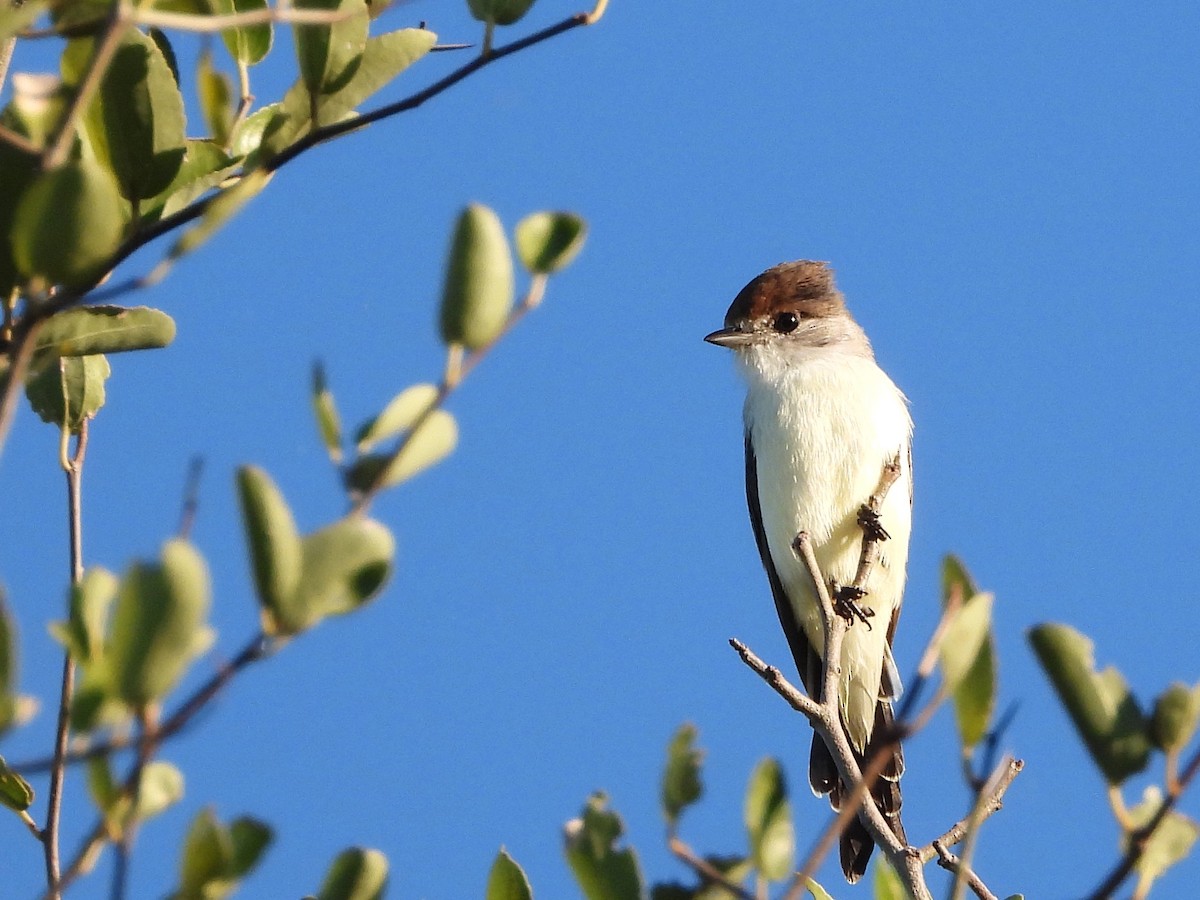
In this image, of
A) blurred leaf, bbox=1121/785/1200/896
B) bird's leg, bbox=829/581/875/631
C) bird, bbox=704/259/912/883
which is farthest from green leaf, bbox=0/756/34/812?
bird, bbox=704/259/912/883

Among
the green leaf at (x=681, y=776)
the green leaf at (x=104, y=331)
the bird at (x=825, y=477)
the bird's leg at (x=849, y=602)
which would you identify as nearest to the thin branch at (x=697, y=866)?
the green leaf at (x=681, y=776)

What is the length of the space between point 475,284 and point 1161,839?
920mm

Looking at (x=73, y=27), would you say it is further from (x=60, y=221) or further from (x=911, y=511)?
(x=911, y=511)

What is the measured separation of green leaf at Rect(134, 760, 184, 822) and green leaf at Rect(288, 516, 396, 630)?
32 cm

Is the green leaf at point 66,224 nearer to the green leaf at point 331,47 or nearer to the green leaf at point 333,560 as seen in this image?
the green leaf at point 333,560

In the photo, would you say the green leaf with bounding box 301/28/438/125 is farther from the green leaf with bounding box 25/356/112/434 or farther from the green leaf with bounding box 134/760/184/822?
the green leaf with bounding box 134/760/184/822

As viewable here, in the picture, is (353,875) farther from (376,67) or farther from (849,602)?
(849,602)

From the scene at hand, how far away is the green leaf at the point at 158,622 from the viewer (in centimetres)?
109

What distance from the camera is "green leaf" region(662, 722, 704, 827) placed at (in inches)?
58.8

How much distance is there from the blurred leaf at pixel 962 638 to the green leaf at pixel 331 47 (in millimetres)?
1092

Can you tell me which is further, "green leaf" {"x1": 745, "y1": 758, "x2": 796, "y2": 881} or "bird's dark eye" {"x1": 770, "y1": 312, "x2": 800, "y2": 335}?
"bird's dark eye" {"x1": 770, "y1": 312, "x2": 800, "y2": 335}

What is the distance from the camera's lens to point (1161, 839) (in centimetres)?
157

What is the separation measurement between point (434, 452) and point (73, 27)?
629 millimetres

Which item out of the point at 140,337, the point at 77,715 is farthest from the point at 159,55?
the point at 77,715
